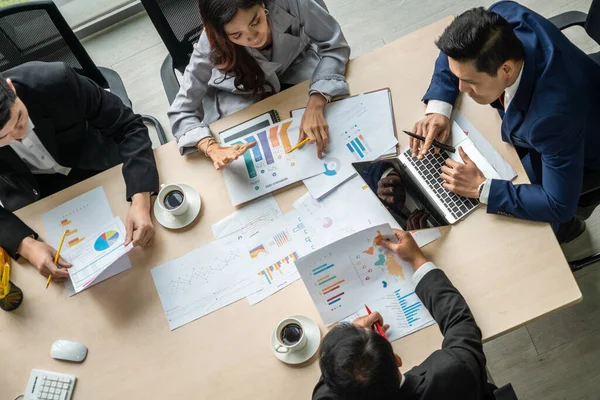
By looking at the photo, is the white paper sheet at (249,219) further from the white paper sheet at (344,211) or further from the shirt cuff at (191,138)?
the shirt cuff at (191,138)

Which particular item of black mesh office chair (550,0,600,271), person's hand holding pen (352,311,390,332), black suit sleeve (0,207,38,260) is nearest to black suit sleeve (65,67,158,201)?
black suit sleeve (0,207,38,260)

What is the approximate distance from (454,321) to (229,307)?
22.6 inches

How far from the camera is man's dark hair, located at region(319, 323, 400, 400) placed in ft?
3.40

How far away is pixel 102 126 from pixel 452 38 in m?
1.12

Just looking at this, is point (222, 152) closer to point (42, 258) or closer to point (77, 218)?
point (77, 218)

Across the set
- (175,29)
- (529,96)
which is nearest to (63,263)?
(175,29)

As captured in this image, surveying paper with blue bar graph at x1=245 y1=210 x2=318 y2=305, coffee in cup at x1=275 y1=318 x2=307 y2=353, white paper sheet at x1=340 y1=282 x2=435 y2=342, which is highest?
paper with blue bar graph at x1=245 y1=210 x2=318 y2=305

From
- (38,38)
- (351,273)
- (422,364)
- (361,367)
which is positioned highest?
(38,38)

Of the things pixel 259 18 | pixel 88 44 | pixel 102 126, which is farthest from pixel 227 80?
pixel 88 44

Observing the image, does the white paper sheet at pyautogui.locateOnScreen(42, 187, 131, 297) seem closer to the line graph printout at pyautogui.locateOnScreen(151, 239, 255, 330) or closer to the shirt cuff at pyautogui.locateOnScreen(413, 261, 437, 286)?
the line graph printout at pyautogui.locateOnScreen(151, 239, 255, 330)

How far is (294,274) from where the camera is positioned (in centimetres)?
139

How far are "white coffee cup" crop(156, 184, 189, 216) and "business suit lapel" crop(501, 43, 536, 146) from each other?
89cm

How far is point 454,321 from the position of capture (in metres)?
1.22

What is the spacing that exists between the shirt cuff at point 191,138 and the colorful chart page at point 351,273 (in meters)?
0.53
